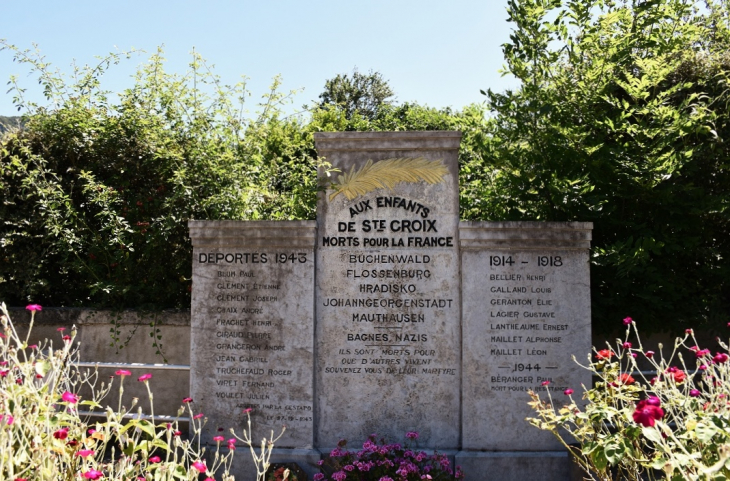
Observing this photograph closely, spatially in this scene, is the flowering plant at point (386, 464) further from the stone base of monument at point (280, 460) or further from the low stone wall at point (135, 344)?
the low stone wall at point (135, 344)

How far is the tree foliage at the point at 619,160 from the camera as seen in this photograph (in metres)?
6.23

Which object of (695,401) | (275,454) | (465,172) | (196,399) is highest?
(465,172)

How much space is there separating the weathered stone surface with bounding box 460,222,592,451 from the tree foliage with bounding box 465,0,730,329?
1.56ft

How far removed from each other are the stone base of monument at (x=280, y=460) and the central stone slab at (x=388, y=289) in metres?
0.17

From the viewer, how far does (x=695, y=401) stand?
12.0 feet

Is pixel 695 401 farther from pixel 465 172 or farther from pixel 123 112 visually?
pixel 123 112

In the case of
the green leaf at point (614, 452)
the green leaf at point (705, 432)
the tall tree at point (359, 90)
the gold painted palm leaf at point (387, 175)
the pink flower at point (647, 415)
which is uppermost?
the tall tree at point (359, 90)

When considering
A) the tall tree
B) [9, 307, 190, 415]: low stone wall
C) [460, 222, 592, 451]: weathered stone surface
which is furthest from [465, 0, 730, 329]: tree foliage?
the tall tree

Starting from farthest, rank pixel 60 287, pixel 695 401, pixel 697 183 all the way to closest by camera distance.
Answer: pixel 60 287 < pixel 697 183 < pixel 695 401

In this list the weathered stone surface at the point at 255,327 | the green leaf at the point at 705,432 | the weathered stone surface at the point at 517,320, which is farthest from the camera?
the weathered stone surface at the point at 255,327

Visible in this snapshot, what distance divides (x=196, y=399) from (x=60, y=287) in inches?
102

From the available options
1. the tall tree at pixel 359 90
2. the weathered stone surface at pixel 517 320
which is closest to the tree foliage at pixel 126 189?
the weathered stone surface at pixel 517 320

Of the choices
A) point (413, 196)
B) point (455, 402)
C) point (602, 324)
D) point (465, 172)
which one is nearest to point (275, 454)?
point (455, 402)

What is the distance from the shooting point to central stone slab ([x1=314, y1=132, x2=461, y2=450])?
229 inches
